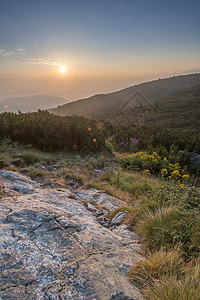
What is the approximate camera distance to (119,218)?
3502 millimetres

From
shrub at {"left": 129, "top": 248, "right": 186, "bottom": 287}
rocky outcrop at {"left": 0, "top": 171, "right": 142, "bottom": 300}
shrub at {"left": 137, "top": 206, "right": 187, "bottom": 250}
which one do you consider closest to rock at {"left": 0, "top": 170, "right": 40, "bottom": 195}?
rocky outcrop at {"left": 0, "top": 171, "right": 142, "bottom": 300}

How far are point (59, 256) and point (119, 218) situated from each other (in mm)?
1778

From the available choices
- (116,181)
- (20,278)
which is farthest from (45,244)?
(116,181)

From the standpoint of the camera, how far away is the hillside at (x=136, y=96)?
101250 mm

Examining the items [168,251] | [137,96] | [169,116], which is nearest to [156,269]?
[168,251]

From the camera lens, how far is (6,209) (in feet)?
9.20

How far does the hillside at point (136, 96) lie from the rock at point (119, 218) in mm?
92357

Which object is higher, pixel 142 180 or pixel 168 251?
pixel 168 251

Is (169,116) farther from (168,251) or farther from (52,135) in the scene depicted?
(168,251)

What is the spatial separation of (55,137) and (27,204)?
678 centimetres

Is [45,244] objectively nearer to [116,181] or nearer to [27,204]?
[27,204]

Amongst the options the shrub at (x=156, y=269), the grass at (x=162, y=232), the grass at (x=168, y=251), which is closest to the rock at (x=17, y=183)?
the grass at (x=162, y=232)

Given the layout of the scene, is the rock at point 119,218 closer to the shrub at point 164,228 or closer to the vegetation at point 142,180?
the vegetation at point 142,180

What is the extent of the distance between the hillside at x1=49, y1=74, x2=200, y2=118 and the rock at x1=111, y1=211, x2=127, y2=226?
303 ft
